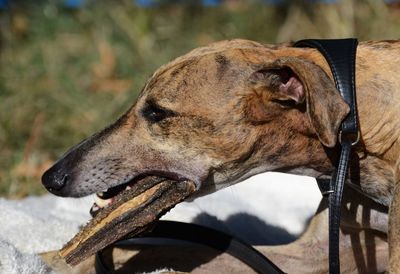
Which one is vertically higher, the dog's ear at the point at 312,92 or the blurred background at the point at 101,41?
the dog's ear at the point at 312,92

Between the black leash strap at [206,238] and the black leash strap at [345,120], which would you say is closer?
the black leash strap at [345,120]

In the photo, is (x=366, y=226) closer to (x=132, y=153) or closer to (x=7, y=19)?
(x=132, y=153)

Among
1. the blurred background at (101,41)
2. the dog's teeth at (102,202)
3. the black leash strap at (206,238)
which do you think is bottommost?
the blurred background at (101,41)

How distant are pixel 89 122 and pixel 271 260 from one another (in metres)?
2.81

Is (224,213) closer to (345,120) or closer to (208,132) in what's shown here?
(208,132)

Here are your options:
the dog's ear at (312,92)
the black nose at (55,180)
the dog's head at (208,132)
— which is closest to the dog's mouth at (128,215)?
the dog's head at (208,132)

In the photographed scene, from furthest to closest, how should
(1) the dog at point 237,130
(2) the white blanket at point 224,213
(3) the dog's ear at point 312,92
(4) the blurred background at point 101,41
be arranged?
(4) the blurred background at point 101,41, (2) the white blanket at point 224,213, (1) the dog at point 237,130, (3) the dog's ear at point 312,92

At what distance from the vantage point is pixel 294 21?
A: 7035 millimetres

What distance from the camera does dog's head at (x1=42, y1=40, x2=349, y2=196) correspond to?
9.09 feet

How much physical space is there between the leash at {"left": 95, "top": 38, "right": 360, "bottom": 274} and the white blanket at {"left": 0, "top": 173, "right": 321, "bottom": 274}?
0.42 meters

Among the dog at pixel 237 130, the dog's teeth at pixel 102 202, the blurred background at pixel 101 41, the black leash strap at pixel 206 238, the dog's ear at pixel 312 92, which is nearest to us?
the dog's ear at pixel 312 92

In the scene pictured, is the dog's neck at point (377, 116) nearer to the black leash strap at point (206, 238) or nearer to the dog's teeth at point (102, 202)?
the black leash strap at point (206, 238)

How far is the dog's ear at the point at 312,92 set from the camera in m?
2.55

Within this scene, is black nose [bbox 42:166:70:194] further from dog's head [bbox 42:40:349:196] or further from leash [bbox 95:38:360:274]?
leash [bbox 95:38:360:274]
